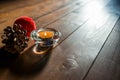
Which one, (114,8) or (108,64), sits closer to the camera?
(108,64)

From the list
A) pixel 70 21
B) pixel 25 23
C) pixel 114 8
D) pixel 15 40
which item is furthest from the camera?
pixel 114 8

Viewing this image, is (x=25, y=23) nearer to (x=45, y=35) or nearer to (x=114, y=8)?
(x=45, y=35)

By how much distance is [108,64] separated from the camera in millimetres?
593

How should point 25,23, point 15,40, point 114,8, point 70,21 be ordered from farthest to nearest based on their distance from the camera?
point 114,8 → point 70,21 → point 25,23 → point 15,40

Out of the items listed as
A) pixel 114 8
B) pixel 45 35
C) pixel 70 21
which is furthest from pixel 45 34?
pixel 114 8

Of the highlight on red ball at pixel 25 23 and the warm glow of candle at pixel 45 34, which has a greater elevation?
the highlight on red ball at pixel 25 23

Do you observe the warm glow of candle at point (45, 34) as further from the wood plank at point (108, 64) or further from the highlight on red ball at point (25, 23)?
the wood plank at point (108, 64)

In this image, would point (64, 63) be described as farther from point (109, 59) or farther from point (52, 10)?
point (52, 10)

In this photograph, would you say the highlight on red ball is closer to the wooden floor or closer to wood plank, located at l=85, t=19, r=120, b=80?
the wooden floor

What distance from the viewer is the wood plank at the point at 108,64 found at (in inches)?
21.0

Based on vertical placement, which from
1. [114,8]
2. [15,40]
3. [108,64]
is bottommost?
[114,8]

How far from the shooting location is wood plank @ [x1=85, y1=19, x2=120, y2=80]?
534 mm

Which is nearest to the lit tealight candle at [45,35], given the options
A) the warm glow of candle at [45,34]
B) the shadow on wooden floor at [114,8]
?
the warm glow of candle at [45,34]

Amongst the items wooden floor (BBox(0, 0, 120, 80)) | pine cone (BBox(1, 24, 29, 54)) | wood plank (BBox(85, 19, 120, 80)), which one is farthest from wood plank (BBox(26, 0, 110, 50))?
wood plank (BBox(85, 19, 120, 80))
